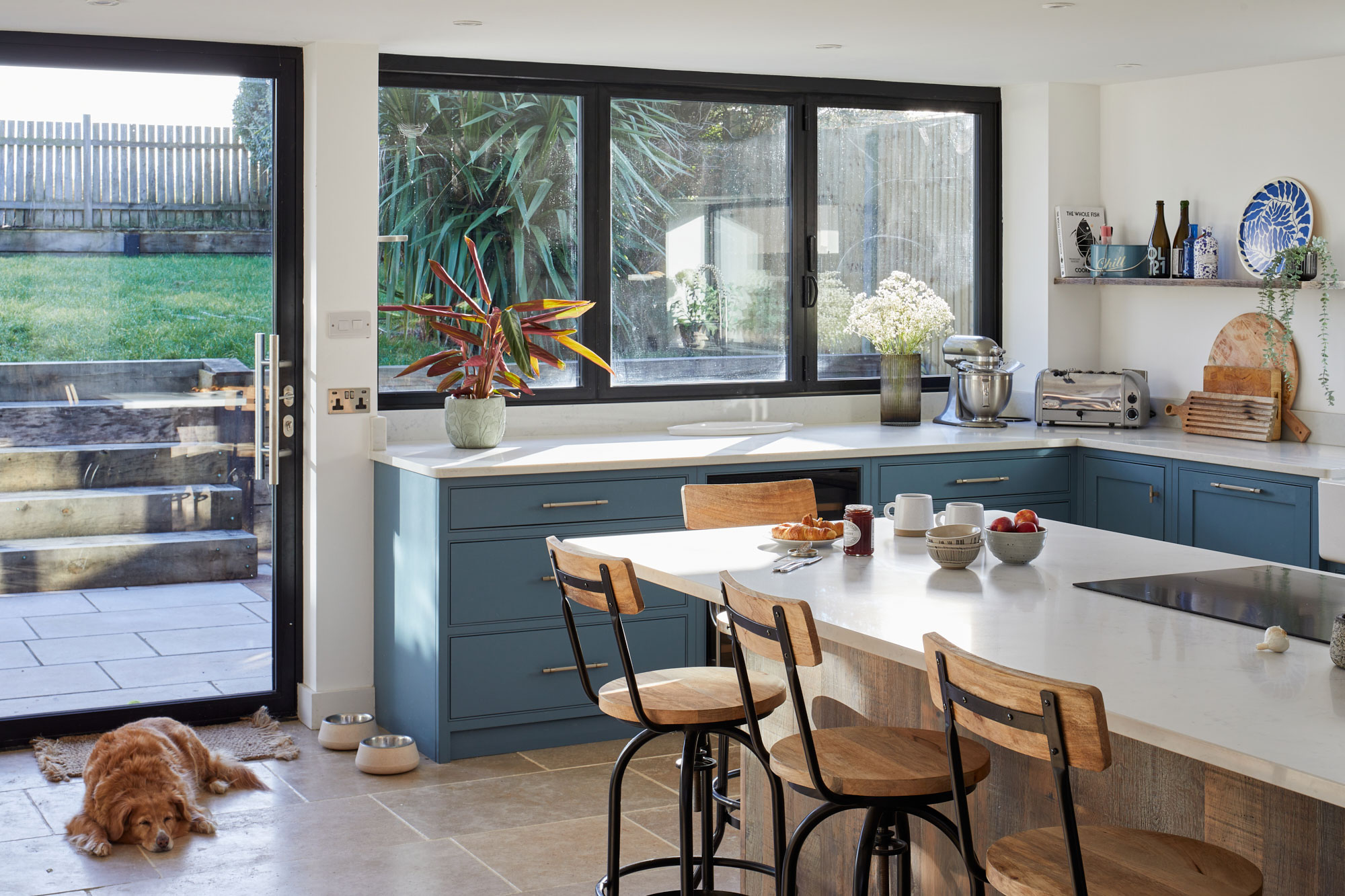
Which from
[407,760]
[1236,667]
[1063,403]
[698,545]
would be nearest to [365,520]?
[407,760]

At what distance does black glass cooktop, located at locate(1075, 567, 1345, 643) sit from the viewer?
7.86ft

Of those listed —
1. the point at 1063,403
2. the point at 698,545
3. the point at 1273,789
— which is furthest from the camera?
the point at 1063,403

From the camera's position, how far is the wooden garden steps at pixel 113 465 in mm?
4586

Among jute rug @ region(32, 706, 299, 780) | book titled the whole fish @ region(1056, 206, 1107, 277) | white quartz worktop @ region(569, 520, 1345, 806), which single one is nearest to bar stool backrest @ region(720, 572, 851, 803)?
white quartz worktop @ region(569, 520, 1345, 806)

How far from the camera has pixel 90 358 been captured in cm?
467

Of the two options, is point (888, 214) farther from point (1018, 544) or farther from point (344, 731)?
point (1018, 544)

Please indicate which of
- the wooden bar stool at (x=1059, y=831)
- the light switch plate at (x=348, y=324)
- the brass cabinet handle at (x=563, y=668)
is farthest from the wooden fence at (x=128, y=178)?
the wooden bar stool at (x=1059, y=831)

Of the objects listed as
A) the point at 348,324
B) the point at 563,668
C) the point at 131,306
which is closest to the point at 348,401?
the point at 348,324

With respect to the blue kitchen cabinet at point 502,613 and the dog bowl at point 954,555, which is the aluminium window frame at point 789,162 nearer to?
the blue kitchen cabinet at point 502,613

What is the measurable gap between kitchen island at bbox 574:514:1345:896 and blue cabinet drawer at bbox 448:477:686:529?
45.9 inches

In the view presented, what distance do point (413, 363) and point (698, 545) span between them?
2.02 m

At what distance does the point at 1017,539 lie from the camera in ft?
9.56

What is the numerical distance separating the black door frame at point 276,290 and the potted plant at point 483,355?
37cm

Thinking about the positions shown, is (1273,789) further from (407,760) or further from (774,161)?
(774,161)
